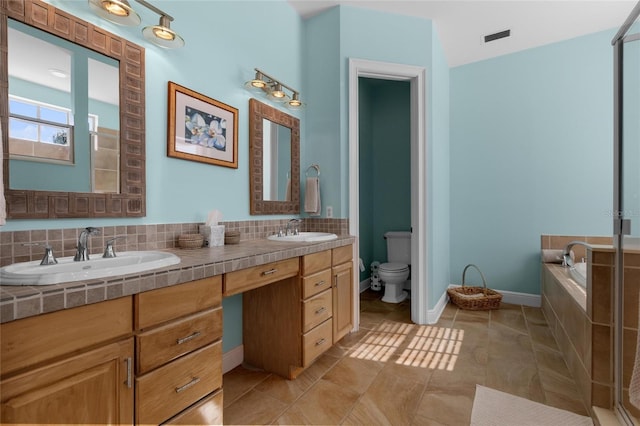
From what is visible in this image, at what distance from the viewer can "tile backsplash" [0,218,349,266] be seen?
1196mm

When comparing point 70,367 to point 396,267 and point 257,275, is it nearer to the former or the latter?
point 257,275

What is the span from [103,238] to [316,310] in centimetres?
127

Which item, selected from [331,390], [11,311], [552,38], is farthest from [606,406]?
[552,38]

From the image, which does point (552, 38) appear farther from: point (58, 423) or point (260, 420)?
point (58, 423)

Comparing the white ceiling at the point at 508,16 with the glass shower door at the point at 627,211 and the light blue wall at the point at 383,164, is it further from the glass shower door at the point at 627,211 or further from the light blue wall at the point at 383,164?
the glass shower door at the point at 627,211

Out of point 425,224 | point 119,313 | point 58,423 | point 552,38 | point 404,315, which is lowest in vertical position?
point 404,315

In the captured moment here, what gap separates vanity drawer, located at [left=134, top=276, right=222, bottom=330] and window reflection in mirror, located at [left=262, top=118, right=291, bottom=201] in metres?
1.20

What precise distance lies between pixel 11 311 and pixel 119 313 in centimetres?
27

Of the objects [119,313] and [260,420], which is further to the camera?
[260,420]

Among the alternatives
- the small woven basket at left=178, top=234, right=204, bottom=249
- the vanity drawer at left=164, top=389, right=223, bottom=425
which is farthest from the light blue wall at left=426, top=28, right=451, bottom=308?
the vanity drawer at left=164, top=389, right=223, bottom=425

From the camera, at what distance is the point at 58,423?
88 cm

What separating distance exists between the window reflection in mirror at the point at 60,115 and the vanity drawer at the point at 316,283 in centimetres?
116

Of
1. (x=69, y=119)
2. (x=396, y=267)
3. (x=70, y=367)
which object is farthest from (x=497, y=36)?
(x=70, y=367)

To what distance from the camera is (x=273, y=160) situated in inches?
99.4
